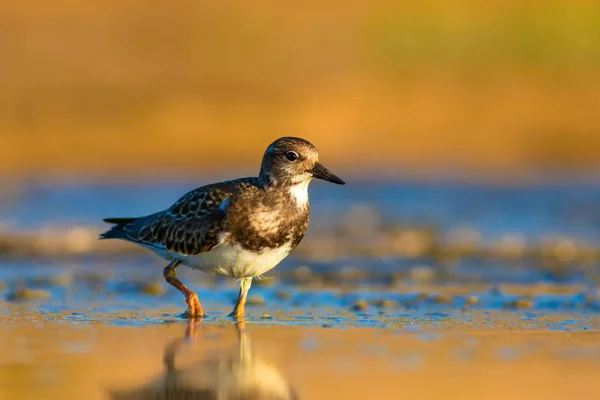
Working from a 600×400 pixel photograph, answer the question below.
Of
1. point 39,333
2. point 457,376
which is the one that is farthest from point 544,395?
point 39,333

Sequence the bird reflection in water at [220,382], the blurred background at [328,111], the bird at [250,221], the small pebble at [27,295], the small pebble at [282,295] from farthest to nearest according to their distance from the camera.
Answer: the blurred background at [328,111]
the small pebble at [282,295]
the small pebble at [27,295]
the bird at [250,221]
the bird reflection in water at [220,382]

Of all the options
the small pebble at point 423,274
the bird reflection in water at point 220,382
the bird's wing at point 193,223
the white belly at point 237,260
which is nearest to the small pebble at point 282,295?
the white belly at point 237,260

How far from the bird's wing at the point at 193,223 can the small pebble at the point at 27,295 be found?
2.87 feet

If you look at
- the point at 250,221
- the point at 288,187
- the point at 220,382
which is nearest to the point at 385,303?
the point at 288,187

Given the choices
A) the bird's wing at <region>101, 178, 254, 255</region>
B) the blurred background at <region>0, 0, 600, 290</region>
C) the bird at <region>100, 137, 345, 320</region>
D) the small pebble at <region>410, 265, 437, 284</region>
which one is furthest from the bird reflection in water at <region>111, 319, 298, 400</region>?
the blurred background at <region>0, 0, 600, 290</region>

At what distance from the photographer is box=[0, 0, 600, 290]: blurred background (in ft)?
56.1

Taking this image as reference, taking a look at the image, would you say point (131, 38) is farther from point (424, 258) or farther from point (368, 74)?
point (424, 258)

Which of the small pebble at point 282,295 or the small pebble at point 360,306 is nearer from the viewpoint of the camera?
the small pebble at point 360,306

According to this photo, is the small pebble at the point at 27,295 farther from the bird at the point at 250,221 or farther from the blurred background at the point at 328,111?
the blurred background at the point at 328,111

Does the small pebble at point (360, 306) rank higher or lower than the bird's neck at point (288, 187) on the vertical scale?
lower

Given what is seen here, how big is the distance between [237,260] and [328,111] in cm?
1674

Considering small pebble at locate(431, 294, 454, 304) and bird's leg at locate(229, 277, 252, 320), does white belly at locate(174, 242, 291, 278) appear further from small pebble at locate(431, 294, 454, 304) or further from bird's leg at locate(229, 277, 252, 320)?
small pebble at locate(431, 294, 454, 304)

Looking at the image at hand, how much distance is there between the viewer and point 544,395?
6.21 metres

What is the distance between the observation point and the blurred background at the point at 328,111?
56.1 feet
